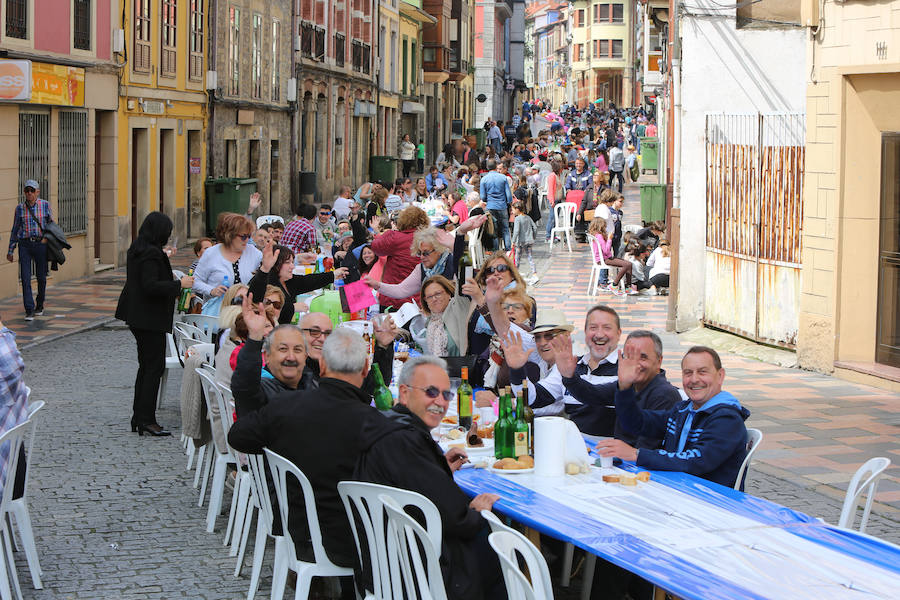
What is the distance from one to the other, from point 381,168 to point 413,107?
853 centimetres

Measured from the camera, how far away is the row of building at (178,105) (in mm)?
Answer: 18859

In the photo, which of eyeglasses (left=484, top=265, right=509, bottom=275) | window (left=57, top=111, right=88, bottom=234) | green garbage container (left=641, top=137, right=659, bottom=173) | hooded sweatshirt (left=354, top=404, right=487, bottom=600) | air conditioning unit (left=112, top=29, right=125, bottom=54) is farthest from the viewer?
green garbage container (left=641, top=137, right=659, bottom=173)

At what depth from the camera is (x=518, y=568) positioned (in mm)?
4012

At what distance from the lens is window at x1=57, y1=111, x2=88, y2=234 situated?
1989 centimetres

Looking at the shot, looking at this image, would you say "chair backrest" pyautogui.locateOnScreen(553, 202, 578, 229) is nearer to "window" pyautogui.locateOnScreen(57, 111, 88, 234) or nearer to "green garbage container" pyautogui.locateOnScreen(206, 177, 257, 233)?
"green garbage container" pyautogui.locateOnScreen(206, 177, 257, 233)

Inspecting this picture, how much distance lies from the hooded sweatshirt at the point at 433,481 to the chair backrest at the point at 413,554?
0.37 feet

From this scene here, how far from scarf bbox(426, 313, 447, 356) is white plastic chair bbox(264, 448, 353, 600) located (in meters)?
2.81

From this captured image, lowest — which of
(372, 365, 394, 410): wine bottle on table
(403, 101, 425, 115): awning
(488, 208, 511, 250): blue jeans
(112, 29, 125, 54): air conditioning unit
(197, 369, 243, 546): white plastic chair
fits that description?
(197, 369, 243, 546): white plastic chair

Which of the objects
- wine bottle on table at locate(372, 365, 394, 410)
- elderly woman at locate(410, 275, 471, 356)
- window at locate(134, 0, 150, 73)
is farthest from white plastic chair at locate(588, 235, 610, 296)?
wine bottle on table at locate(372, 365, 394, 410)

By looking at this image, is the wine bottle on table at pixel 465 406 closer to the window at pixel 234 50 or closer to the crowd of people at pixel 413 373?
the crowd of people at pixel 413 373

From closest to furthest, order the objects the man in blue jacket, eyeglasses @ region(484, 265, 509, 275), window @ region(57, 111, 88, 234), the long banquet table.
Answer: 1. the long banquet table
2. eyeglasses @ region(484, 265, 509, 275)
3. window @ region(57, 111, 88, 234)
4. the man in blue jacket

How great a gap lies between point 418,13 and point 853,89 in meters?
41.3

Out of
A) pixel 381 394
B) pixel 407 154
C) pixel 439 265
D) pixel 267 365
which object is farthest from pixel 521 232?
pixel 407 154

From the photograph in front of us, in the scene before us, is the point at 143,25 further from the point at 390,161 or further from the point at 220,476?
the point at 390,161
